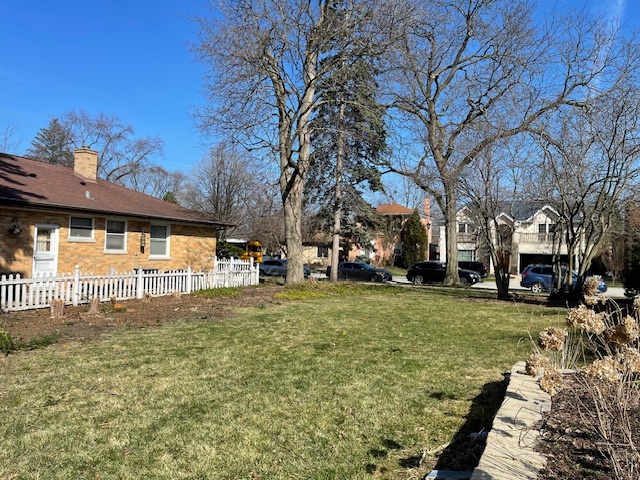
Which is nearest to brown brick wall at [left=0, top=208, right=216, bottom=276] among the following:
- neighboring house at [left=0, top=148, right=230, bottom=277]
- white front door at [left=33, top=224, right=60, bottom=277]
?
neighboring house at [left=0, top=148, right=230, bottom=277]

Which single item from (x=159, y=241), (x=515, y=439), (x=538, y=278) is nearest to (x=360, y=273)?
(x=538, y=278)

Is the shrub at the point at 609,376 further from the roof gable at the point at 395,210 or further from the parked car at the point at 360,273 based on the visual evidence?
the roof gable at the point at 395,210

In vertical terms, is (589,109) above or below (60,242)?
above

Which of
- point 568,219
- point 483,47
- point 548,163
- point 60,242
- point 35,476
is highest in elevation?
point 483,47

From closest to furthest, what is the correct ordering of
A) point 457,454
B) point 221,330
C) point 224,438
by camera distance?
1. point 457,454
2. point 224,438
3. point 221,330

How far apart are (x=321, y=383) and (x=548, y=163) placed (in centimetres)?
1212

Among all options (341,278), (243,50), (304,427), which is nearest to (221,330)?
(304,427)

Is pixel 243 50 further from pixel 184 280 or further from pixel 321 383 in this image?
pixel 321 383

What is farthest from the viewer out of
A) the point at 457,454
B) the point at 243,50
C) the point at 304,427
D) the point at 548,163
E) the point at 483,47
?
the point at 483,47

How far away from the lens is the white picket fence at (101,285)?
1045 centimetres

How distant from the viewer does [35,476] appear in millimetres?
3174

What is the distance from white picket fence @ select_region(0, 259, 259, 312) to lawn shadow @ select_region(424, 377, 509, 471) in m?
9.65

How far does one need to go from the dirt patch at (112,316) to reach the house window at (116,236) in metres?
4.86

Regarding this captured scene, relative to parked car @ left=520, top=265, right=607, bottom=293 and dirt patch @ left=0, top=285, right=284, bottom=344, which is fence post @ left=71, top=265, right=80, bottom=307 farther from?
parked car @ left=520, top=265, right=607, bottom=293
